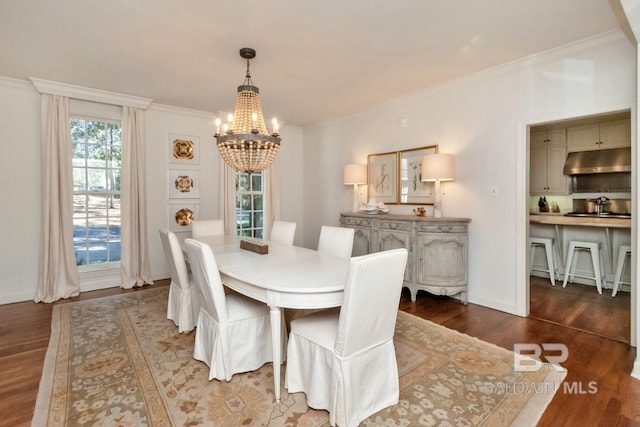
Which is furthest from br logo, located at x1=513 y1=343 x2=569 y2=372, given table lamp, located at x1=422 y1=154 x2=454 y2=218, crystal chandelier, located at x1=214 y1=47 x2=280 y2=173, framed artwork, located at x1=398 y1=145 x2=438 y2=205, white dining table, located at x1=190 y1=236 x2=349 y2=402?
crystal chandelier, located at x1=214 y1=47 x2=280 y2=173

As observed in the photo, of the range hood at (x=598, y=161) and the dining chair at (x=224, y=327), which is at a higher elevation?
the range hood at (x=598, y=161)

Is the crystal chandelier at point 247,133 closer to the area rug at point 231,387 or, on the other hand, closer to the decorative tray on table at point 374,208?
the area rug at point 231,387

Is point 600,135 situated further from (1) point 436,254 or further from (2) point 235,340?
(2) point 235,340

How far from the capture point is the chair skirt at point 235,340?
2.03m

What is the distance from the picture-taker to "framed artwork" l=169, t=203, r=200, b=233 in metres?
4.66

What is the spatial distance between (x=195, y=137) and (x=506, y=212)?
14.0ft

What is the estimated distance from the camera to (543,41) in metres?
2.68

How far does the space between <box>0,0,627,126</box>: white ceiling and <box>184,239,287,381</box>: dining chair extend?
1696 millimetres

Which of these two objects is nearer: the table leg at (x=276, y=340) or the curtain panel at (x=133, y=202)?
the table leg at (x=276, y=340)

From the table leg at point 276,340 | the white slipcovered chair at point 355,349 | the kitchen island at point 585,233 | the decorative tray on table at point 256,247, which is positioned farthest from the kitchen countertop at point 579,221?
the table leg at point 276,340

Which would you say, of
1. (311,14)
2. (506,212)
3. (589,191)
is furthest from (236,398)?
(589,191)

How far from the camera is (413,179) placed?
4.09 metres

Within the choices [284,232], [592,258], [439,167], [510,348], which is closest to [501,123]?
[439,167]

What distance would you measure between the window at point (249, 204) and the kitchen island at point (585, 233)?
4.19 metres
